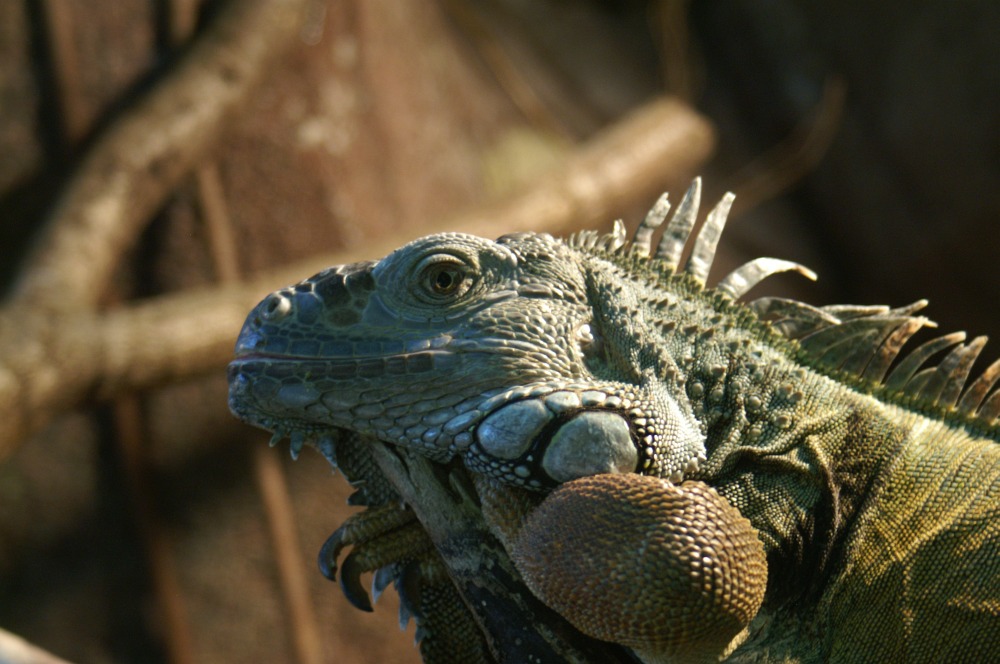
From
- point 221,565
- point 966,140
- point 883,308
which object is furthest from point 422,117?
point 883,308

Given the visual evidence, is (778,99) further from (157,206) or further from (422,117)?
(157,206)

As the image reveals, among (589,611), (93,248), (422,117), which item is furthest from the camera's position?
(422,117)

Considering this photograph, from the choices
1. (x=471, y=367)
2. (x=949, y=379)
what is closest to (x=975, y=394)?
(x=949, y=379)

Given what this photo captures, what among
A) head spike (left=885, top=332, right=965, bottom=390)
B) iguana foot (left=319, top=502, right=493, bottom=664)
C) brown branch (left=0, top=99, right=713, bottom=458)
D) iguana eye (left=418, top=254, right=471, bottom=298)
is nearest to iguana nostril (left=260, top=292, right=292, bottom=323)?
iguana eye (left=418, top=254, right=471, bottom=298)

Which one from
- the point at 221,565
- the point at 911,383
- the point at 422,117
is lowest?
the point at 911,383

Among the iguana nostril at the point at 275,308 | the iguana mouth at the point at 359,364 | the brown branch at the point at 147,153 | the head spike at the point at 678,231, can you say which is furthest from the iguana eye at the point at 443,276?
the brown branch at the point at 147,153

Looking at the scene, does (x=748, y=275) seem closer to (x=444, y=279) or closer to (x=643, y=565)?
(x=444, y=279)
